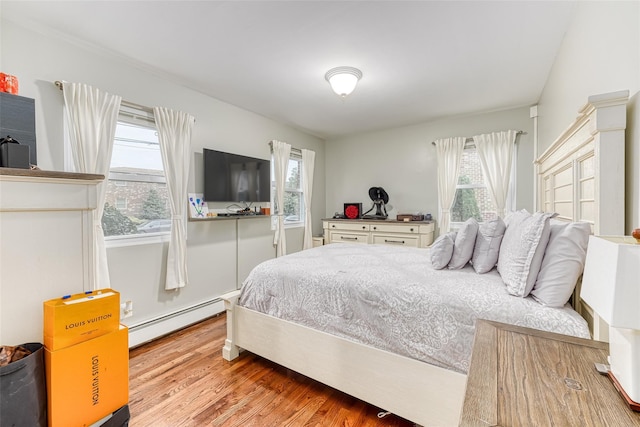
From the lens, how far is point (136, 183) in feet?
8.38

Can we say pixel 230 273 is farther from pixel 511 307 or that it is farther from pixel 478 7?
pixel 478 7

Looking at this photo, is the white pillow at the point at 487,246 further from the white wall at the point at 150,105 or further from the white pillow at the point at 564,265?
the white wall at the point at 150,105

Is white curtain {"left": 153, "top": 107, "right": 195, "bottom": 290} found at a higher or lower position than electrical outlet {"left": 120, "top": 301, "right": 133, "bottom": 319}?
higher

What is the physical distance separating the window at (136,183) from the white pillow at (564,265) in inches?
Answer: 117

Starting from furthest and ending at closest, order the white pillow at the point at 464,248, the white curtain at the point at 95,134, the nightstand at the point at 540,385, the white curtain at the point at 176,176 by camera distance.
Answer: the white curtain at the point at 176,176 → the white curtain at the point at 95,134 → the white pillow at the point at 464,248 → the nightstand at the point at 540,385

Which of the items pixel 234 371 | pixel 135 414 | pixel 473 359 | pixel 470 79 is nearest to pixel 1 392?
pixel 135 414

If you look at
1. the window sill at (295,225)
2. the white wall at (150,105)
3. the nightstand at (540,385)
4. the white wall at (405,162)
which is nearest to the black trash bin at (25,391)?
the nightstand at (540,385)

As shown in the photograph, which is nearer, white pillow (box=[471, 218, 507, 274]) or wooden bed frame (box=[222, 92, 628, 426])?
wooden bed frame (box=[222, 92, 628, 426])

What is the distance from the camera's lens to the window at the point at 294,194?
4359mm

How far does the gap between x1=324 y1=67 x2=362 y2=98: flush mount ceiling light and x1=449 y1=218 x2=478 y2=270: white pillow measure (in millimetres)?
1605

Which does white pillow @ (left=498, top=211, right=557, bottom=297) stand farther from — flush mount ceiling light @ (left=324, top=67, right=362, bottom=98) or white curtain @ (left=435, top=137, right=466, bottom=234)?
white curtain @ (left=435, top=137, right=466, bottom=234)

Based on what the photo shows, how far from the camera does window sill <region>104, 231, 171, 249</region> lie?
2.36 m

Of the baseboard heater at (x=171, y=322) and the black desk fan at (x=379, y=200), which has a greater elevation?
the black desk fan at (x=379, y=200)

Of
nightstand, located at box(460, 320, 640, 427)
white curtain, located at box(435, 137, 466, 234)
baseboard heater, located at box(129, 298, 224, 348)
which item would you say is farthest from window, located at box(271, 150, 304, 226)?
nightstand, located at box(460, 320, 640, 427)
